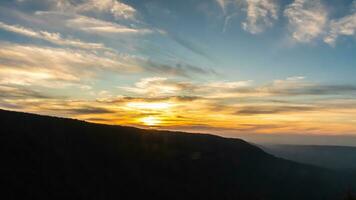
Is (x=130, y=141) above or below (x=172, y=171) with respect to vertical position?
above

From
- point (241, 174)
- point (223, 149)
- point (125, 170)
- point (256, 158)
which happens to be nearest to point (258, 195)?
point (241, 174)

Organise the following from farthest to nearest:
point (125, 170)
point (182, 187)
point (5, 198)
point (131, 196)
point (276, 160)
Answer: point (276, 160) < point (182, 187) < point (125, 170) < point (131, 196) < point (5, 198)

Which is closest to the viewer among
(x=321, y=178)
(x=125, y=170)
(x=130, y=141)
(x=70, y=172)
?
(x=70, y=172)

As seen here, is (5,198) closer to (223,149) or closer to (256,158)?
(223,149)

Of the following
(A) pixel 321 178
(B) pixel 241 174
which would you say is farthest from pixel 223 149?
(A) pixel 321 178

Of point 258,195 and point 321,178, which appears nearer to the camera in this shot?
point 258,195

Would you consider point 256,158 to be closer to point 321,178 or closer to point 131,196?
point 321,178

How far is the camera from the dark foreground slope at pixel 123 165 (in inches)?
2408

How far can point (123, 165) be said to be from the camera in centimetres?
8375

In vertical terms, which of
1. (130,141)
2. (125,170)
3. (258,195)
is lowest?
(258,195)

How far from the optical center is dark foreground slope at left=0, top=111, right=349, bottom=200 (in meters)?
61.2

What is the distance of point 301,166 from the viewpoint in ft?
582

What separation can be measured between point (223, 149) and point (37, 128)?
72866 millimetres

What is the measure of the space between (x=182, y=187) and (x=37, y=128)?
117 ft
